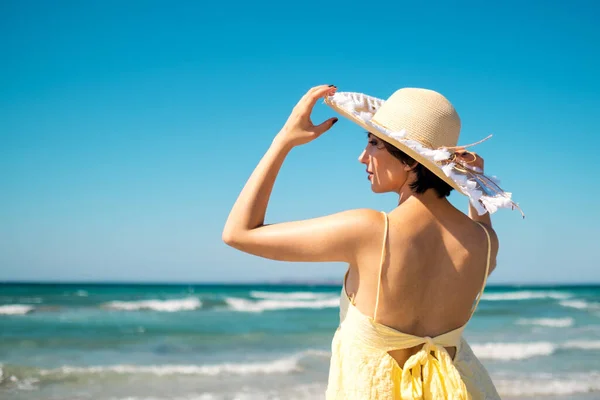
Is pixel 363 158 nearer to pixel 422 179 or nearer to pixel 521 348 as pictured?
pixel 422 179

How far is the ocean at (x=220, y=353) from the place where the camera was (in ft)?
25.1

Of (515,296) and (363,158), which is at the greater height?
(363,158)

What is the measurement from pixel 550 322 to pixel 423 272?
16467mm

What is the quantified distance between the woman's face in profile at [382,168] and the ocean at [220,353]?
581 cm

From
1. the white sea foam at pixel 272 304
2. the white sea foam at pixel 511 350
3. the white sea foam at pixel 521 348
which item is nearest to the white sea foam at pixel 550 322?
the white sea foam at pixel 521 348

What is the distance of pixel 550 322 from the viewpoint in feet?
54.5

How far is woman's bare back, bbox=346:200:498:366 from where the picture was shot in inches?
64.9

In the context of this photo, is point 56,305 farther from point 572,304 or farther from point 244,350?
point 572,304

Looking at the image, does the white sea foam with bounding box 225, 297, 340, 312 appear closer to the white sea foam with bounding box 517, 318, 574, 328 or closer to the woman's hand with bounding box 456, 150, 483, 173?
the white sea foam with bounding box 517, 318, 574, 328

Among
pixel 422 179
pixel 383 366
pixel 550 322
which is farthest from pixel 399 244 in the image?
pixel 550 322

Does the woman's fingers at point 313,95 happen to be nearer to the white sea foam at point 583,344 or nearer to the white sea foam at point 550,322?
the white sea foam at point 583,344

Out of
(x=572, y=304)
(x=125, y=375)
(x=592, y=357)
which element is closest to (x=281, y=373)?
(x=125, y=375)

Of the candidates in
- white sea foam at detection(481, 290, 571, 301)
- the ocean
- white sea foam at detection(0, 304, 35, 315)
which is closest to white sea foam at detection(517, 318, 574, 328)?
the ocean

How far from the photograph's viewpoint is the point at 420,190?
1.75 metres
